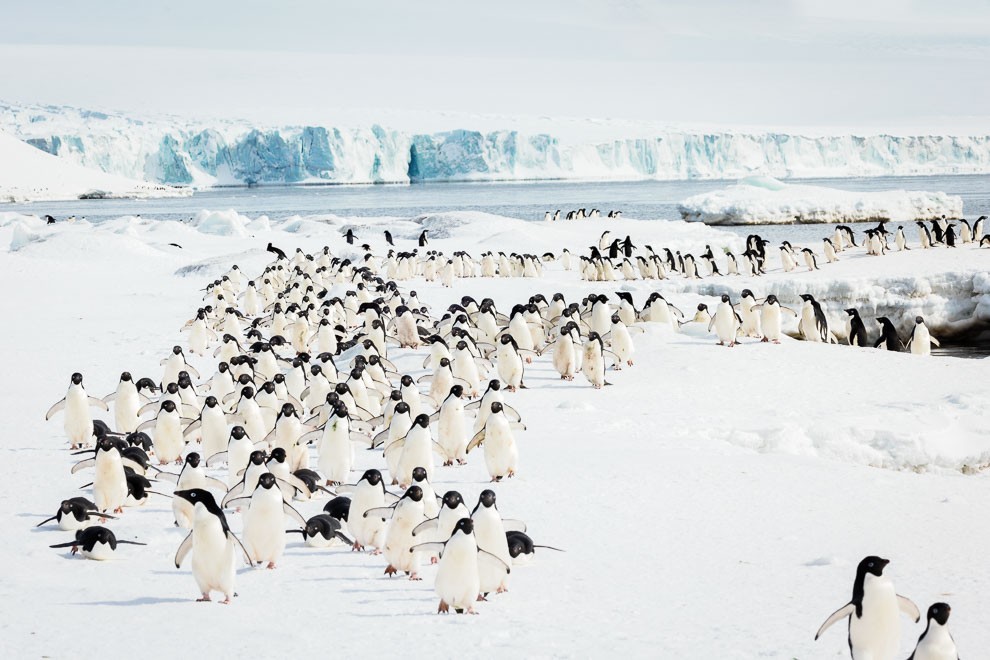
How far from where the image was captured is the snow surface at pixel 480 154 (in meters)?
108

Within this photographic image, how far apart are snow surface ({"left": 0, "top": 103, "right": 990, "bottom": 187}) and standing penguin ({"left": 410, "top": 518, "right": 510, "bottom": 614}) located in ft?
331

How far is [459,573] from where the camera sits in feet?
15.4

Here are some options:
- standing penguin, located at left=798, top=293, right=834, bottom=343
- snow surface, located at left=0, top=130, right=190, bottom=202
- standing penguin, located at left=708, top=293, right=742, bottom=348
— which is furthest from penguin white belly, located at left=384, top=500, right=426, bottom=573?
snow surface, located at left=0, top=130, right=190, bottom=202

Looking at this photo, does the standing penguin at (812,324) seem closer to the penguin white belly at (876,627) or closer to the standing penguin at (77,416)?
the standing penguin at (77,416)

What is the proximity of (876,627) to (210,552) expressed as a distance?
118 inches

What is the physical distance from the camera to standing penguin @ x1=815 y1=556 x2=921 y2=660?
167 inches

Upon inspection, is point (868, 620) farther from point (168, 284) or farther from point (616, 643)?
point (168, 284)

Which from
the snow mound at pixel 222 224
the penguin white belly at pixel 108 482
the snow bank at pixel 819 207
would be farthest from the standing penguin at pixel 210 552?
the snow bank at pixel 819 207

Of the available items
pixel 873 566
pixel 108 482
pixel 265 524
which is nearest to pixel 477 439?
pixel 265 524

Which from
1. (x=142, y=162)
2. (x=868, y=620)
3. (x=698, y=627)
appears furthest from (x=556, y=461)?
(x=142, y=162)

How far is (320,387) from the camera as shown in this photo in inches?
343

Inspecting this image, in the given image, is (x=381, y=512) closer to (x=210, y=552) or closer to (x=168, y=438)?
(x=210, y=552)

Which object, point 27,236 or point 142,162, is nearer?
point 27,236

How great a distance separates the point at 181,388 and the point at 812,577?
5198mm
